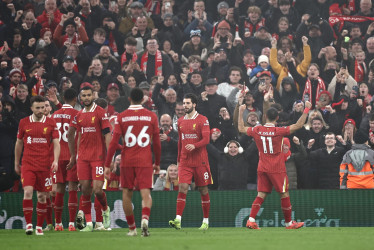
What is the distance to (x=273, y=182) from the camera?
46.2 feet

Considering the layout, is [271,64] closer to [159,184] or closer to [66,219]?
[159,184]

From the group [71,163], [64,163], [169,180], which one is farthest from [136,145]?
[169,180]

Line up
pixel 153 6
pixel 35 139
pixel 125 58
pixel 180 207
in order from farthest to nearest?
1. pixel 153 6
2. pixel 125 58
3. pixel 180 207
4. pixel 35 139

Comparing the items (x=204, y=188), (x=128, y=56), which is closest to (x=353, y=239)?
(x=204, y=188)

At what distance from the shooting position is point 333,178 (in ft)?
58.7

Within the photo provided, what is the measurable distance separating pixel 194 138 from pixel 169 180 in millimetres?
3667

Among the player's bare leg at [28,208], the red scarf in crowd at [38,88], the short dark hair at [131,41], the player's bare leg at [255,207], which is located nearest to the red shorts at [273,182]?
the player's bare leg at [255,207]

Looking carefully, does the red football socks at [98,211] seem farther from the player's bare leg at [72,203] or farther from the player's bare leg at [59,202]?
the player's bare leg at [59,202]

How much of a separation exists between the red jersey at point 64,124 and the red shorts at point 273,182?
382 cm

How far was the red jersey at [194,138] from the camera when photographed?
14000 millimetres

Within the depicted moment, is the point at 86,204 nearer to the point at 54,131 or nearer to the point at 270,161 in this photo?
the point at 54,131

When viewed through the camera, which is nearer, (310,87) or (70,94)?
(70,94)

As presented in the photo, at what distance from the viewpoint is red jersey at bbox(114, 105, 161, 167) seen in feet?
36.6

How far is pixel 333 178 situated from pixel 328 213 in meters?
1.64
